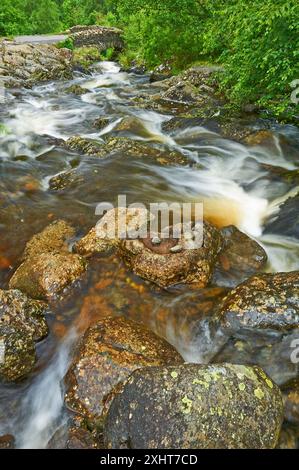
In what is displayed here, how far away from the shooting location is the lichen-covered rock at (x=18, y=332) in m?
4.30

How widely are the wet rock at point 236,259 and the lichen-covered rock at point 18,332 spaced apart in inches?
104

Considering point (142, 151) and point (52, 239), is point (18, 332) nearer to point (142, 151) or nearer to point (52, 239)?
point (52, 239)

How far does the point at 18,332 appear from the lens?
4.47 metres

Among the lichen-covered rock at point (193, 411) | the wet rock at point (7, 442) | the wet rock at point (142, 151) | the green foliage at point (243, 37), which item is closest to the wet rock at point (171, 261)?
the lichen-covered rock at point (193, 411)

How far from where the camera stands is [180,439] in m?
3.05

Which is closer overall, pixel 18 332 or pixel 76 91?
pixel 18 332

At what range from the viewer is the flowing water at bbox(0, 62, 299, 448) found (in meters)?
4.54

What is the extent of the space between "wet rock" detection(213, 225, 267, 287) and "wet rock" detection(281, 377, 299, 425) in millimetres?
1730

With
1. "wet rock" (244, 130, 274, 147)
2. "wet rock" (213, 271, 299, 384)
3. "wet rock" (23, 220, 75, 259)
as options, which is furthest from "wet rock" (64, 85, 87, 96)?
"wet rock" (213, 271, 299, 384)

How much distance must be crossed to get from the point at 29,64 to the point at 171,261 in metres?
20.5

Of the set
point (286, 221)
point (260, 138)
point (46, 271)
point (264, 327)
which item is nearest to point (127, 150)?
point (260, 138)

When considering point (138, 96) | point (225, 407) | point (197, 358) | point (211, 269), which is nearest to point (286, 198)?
point (211, 269)

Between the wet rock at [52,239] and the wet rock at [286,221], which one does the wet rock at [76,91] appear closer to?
the wet rock at [52,239]
